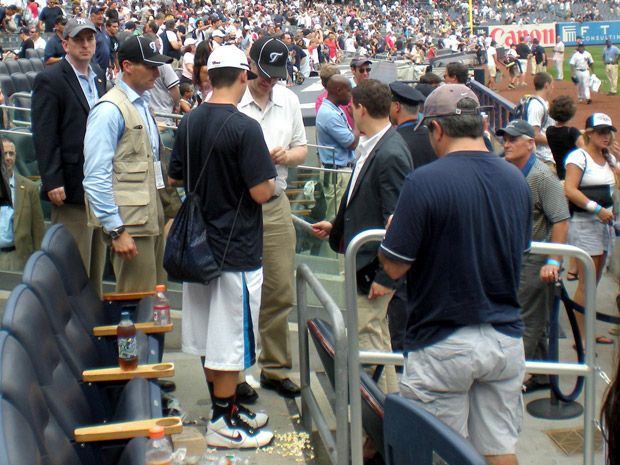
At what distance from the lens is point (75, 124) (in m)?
4.74

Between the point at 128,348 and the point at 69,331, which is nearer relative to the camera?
the point at 128,348

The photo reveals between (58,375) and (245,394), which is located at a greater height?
(58,375)

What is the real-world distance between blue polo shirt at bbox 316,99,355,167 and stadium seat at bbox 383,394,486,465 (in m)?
5.16

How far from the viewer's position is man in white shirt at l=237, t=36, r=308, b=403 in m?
4.65

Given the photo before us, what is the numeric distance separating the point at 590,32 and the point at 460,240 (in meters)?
59.3

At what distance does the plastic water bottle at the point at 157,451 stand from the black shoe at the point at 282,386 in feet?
5.99

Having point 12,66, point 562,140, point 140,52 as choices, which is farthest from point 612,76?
point 140,52

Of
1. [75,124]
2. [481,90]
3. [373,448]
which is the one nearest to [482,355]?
[373,448]

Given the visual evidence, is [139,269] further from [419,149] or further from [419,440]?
[419,440]

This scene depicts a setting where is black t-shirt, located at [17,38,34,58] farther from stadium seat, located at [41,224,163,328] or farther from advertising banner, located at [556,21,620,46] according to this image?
advertising banner, located at [556,21,620,46]

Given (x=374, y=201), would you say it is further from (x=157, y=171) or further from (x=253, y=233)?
(x=157, y=171)

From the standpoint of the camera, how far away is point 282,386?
4.83m

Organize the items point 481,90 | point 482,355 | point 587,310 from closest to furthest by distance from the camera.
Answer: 1. point 482,355
2. point 587,310
3. point 481,90

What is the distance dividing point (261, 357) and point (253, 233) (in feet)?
3.44
